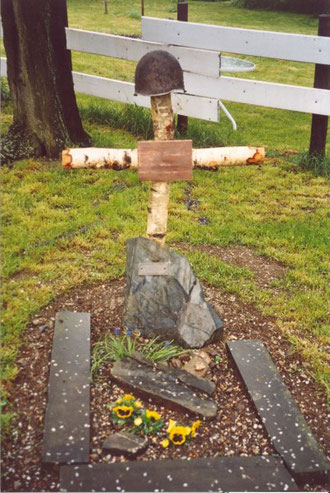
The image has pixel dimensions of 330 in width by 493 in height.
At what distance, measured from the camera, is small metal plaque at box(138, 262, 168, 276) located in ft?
12.1

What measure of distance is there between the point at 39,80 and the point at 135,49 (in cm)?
148

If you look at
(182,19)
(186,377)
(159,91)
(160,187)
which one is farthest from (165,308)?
(182,19)

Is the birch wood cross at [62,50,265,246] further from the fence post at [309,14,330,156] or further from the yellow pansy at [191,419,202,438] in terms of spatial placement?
the fence post at [309,14,330,156]

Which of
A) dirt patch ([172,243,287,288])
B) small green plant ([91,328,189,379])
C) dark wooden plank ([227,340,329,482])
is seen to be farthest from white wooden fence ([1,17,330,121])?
small green plant ([91,328,189,379])

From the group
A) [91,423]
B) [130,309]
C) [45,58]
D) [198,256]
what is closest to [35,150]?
[45,58]

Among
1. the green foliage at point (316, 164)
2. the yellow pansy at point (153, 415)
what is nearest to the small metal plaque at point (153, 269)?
the yellow pansy at point (153, 415)

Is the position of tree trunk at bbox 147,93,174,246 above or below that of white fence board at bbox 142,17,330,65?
below

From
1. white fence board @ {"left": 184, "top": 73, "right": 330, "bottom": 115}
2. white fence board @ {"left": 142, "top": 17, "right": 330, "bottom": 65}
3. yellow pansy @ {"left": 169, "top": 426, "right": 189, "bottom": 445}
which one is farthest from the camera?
white fence board @ {"left": 184, "top": 73, "right": 330, "bottom": 115}

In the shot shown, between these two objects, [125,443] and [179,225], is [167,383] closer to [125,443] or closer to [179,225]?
[125,443]

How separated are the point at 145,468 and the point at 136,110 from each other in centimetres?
579

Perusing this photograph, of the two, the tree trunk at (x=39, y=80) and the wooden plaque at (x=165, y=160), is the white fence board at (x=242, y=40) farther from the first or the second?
the wooden plaque at (x=165, y=160)

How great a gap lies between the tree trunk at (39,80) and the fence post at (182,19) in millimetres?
1384

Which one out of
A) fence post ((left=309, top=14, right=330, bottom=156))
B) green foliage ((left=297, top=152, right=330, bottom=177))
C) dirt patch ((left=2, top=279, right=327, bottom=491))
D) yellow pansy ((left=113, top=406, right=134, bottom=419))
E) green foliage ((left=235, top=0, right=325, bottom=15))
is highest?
green foliage ((left=235, top=0, right=325, bottom=15))

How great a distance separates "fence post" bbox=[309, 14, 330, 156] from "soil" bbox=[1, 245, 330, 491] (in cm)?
337
